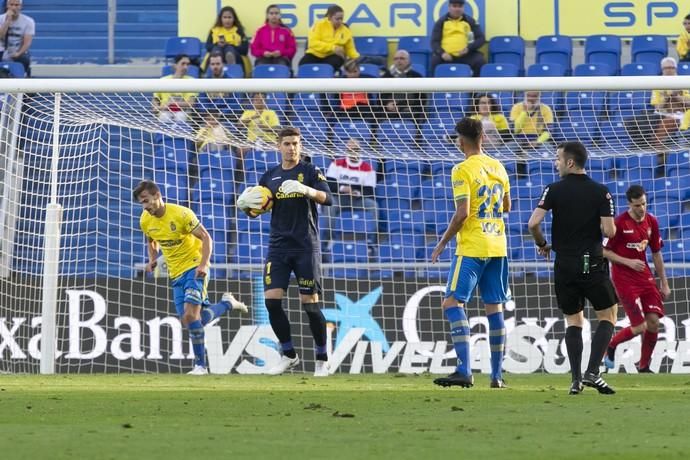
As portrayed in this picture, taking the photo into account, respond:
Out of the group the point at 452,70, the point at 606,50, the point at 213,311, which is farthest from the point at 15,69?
the point at 606,50

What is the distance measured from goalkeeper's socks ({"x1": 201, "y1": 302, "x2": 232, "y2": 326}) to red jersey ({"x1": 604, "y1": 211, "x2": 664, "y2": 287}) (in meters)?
3.74

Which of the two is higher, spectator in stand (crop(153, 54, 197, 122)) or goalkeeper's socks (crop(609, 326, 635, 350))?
spectator in stand (crop(153, 54, 197, 122))

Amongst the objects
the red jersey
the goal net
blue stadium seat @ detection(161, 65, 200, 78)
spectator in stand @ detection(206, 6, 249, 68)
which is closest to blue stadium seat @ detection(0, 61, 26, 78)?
blue stadium seat @ detection(161, 65, 200, 78)

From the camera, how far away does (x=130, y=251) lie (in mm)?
15078

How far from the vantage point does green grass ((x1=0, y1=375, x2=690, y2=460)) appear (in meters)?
5.41

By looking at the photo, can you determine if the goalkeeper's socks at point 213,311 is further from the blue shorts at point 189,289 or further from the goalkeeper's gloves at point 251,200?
the goalkeeper's gloves at point 251,200

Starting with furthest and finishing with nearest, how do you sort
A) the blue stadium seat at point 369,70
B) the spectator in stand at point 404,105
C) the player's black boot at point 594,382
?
the blue stadium seat at point 369,70 → the spectator in stand at point 404,105 → the player's black boot at point 594,382

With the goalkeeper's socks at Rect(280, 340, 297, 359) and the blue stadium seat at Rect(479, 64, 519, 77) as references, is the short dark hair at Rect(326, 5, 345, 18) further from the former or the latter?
the goalkeeper's socks at Rect(280, 340, 297, 359)

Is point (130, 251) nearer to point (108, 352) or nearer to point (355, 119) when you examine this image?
point (108, 352)

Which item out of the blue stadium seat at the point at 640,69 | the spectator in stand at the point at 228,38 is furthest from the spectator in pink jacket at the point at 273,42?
the blue stadium seat at the point at 640,69

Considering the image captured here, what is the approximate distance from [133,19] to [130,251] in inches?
241

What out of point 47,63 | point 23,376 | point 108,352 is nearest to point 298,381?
point 23,376

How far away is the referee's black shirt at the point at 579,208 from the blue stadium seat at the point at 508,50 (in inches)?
356

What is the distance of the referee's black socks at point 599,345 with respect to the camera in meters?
8.73
